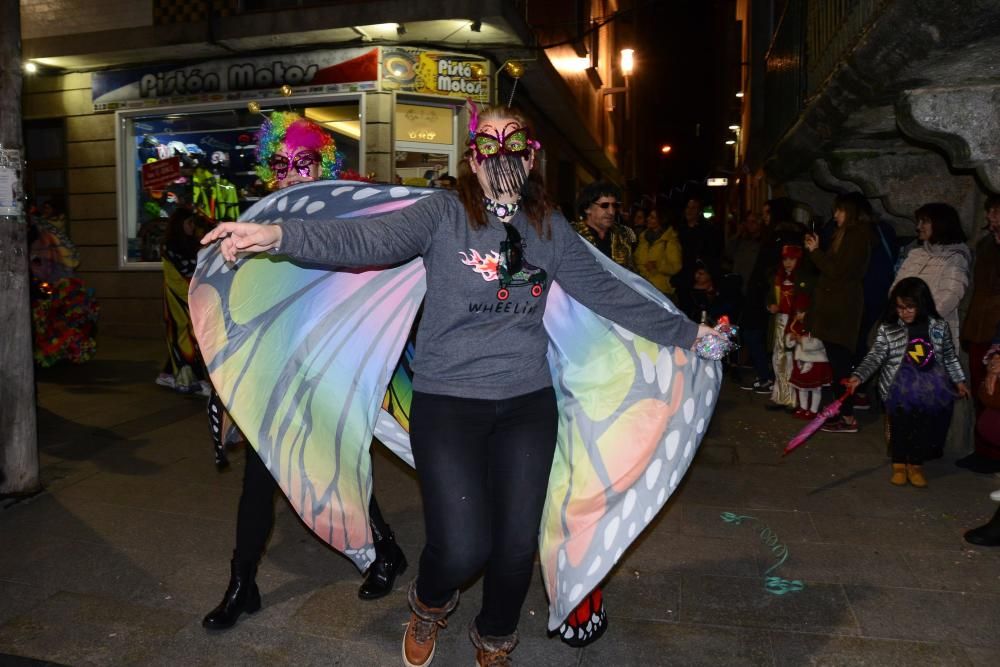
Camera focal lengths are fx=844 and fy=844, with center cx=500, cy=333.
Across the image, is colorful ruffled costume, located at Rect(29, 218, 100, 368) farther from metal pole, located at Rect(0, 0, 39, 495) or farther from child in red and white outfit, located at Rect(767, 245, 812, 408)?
child in red and white outfit, located at Rect(767, 245, 812, 408)

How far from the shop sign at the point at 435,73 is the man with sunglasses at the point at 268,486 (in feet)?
28.2

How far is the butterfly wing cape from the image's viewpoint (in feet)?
10.6

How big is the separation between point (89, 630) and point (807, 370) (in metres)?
6.38

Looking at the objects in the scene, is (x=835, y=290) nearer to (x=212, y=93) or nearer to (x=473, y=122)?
(x=473, y=122)

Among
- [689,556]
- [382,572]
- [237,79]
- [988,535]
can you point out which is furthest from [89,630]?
[237,79]

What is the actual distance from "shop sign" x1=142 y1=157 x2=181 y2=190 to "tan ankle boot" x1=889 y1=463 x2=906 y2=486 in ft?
37.5

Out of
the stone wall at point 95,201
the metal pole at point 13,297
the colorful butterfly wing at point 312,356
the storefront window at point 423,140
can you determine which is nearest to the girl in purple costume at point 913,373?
the colorful butterfly wing at point 312,356

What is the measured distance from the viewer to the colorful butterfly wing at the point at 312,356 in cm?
327

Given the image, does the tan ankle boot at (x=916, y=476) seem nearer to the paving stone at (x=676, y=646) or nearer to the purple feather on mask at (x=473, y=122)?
the paving stone at (x=676, y=646)

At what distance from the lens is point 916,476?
5.56 m

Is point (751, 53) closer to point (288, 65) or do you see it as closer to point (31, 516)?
point (288, 65)

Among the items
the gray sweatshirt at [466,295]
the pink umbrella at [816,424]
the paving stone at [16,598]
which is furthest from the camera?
the pink umbrella at [816,424]

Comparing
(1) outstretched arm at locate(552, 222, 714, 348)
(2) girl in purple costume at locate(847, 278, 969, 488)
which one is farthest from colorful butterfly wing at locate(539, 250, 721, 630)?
(2) girl in purple costume at locate(847, 278, 969, 488)

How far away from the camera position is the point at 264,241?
2.41 meters
